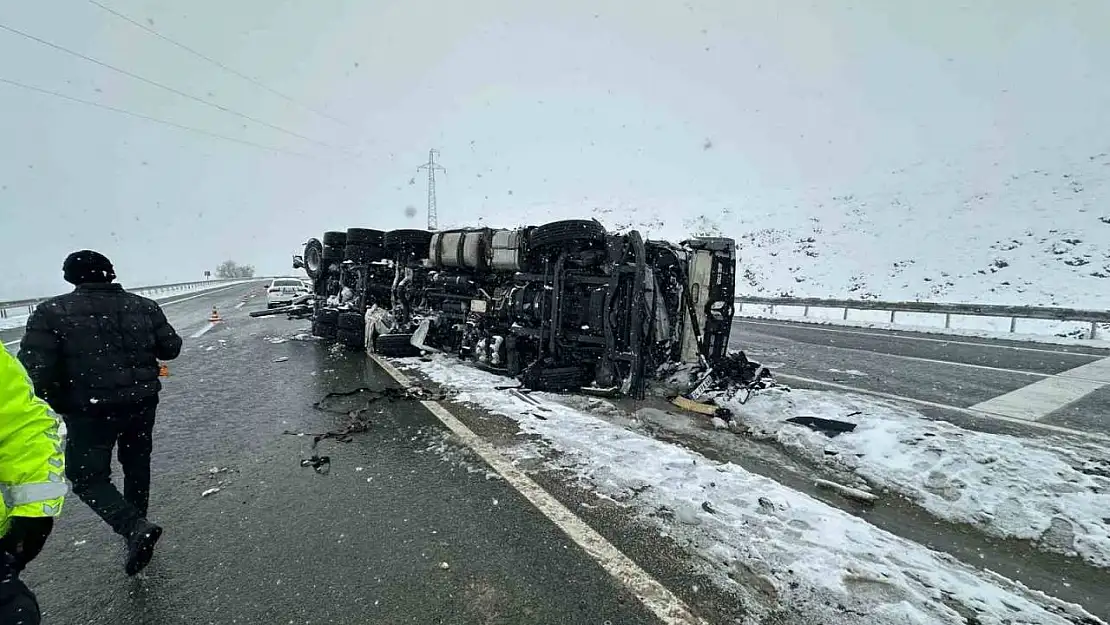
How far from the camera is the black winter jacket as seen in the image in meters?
2.62

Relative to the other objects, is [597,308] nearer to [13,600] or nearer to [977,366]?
[13,600]

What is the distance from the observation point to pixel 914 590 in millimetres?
2605

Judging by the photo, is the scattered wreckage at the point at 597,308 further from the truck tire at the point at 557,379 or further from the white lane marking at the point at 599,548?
the white lane marking at the point at 599,548

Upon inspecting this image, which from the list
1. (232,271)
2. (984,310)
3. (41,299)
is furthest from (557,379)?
(232,271)

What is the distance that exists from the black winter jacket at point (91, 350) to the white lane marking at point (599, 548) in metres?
2.41

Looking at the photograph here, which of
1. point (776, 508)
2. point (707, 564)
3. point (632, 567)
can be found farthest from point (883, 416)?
point (632, 567)

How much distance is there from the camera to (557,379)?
21.6ft

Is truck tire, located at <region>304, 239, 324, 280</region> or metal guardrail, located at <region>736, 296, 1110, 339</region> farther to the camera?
truck tire, located at <region>304, 239, 324, 280</region>

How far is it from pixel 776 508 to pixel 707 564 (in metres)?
0.89

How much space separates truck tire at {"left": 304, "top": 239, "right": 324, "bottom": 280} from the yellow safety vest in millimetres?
13309

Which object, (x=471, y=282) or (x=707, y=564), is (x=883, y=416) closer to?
(x=707, y=564)

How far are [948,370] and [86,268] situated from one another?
34.6ft

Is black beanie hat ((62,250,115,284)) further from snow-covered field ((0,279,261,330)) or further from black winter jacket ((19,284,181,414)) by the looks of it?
snow-covered field ((0,279,261,330))

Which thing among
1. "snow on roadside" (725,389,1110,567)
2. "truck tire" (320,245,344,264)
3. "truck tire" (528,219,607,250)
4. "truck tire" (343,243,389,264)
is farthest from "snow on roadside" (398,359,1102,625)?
"truck tire" (320,245,344,264)
